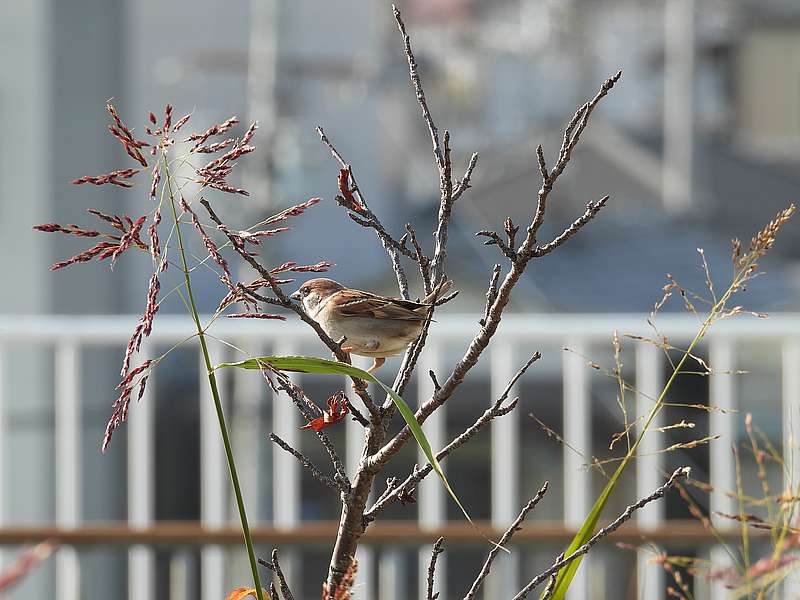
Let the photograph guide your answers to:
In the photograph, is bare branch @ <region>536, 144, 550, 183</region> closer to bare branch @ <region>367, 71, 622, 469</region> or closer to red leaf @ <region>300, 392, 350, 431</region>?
bare branch @ <region>367, 71, 622, 469</region>

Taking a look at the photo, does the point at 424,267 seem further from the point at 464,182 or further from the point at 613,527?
the point at 613,527

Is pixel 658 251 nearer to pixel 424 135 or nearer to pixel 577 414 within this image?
pixel 424 135

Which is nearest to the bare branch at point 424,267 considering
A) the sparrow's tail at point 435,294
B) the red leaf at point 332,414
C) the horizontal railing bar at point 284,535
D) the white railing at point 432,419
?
the sparrow's tail at point 435,294

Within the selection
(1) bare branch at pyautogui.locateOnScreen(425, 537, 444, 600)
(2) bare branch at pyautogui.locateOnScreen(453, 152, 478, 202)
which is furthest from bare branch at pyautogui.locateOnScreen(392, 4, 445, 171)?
(1) bare branch at pyautogui.locateOnScreen(425, 537, 444, 600)

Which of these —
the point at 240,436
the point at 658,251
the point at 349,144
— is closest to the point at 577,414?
the point at 240,436

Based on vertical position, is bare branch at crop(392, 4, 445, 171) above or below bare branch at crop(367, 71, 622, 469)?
above

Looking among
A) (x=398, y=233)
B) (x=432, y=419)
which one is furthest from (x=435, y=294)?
(x=398, y=233)

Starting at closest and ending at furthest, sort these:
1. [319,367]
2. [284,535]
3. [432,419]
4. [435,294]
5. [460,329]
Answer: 1. [319,367]
2. [435,294]
3. [284,535]
4. [460,329]
5. [432,419]

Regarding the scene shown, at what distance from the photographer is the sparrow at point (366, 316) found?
2.47 ft

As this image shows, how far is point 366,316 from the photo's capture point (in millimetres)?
825

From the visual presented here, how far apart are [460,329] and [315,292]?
5.38 feet

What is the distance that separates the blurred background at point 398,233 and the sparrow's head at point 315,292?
0.35ft

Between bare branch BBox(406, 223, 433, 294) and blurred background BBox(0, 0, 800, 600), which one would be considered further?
blurred background BBox(0, 0, 800, 600)

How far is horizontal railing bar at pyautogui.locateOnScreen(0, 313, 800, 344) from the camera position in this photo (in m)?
2.51
